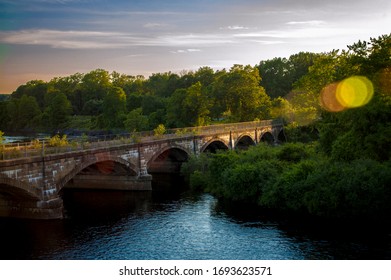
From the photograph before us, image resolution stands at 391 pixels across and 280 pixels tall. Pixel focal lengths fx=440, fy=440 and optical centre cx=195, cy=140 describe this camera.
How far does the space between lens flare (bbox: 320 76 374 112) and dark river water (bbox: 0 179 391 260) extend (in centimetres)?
1323

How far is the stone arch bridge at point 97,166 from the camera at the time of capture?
38.6 m

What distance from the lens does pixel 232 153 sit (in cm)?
5612

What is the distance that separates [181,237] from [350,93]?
2267cm

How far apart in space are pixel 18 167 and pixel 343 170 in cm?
2874

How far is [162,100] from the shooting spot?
133m

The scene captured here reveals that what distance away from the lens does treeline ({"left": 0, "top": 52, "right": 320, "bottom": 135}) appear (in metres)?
Result: 110

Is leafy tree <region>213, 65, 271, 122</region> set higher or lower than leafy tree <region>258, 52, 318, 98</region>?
lower

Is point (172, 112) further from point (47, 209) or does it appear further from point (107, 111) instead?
point (47, 209)

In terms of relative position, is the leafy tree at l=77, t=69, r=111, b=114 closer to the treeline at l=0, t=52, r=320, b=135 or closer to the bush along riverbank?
the treeline at l=0, t=52, r=320, b=135

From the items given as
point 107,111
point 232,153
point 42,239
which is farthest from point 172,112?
point 42,239

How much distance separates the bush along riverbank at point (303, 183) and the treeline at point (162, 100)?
174 feet

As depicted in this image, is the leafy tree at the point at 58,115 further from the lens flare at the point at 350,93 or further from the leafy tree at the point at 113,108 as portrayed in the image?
the lens flare at the point at 350,93

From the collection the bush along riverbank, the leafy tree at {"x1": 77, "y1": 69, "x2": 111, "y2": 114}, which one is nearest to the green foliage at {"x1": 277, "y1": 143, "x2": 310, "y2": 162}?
the bush along riverbank

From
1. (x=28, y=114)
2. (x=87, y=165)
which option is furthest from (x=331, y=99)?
(x=28, y=114)
